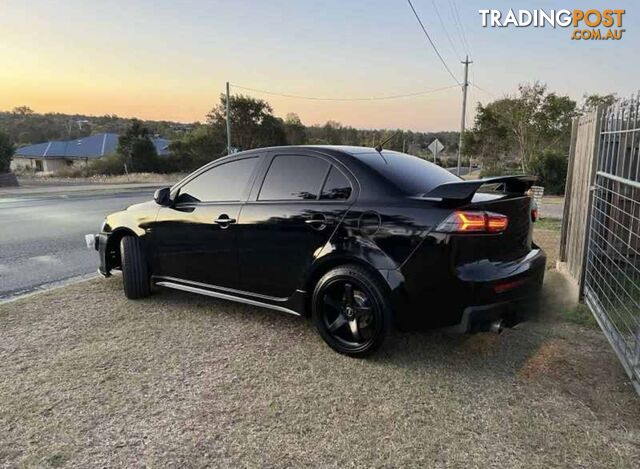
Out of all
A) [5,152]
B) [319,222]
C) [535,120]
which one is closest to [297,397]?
[319,222]

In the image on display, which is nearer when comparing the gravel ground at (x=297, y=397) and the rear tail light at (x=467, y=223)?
the gravel ground at (x=297, y=397)

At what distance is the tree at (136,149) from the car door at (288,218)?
49.1 meters

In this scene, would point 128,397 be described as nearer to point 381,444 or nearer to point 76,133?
point 381,444

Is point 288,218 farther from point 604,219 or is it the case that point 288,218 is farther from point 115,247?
point 604,219

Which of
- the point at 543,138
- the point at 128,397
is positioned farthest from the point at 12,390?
the point at 543,138

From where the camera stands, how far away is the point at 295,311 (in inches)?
153

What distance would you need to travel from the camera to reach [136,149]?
49.0m

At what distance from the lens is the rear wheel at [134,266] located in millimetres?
4906

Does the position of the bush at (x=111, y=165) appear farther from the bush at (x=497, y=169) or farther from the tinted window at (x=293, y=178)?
the tinted window at (x=293, y=178)

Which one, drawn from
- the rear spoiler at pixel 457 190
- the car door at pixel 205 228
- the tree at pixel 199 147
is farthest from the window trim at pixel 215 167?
the tree at pixel 199 147

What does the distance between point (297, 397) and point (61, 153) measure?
74.0 meters

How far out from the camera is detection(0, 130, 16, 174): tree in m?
30.4

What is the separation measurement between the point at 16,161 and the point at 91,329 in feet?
254

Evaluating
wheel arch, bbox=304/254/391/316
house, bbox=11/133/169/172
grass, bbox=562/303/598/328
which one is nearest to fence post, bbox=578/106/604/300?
grass, bbox=562/303/598/328
